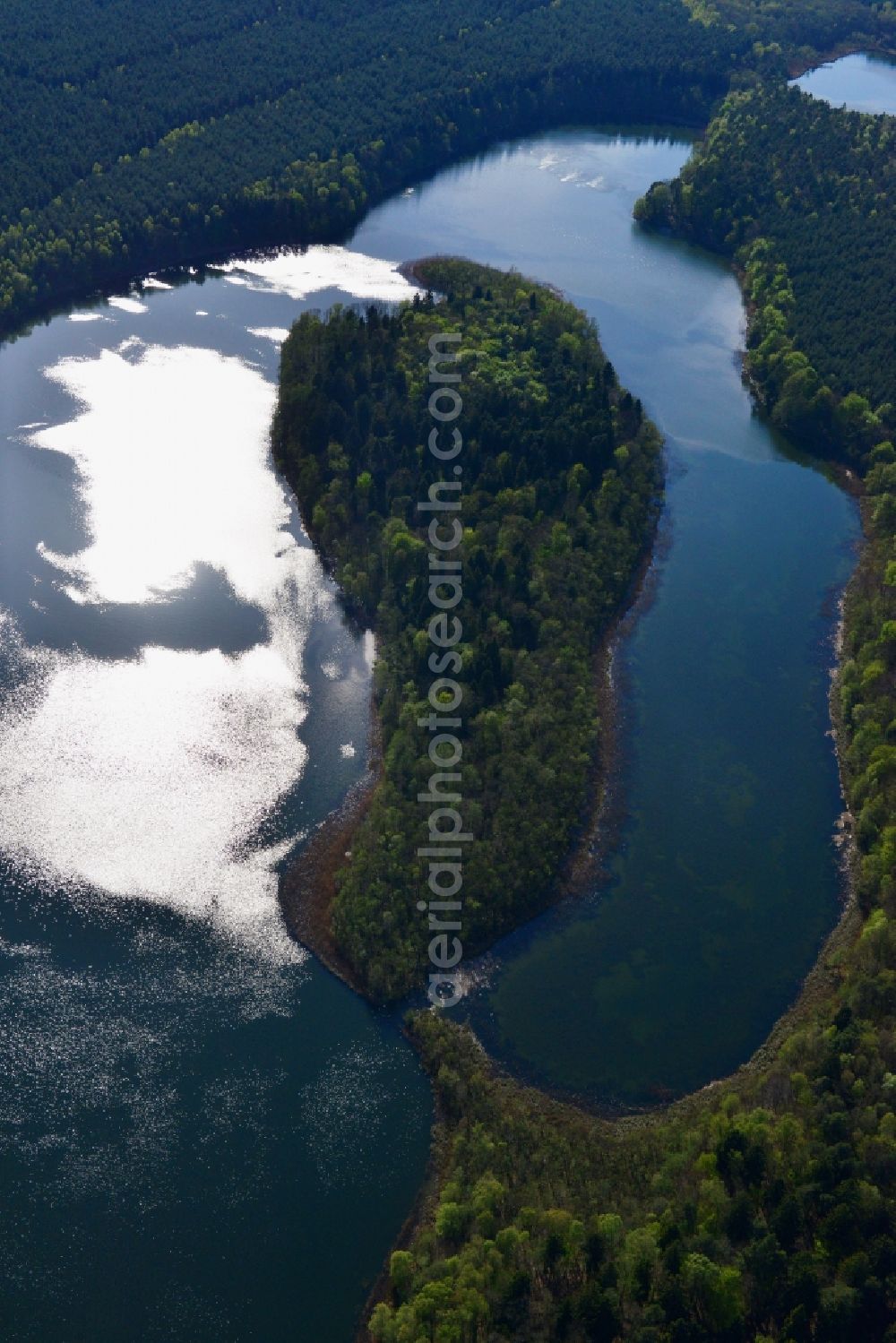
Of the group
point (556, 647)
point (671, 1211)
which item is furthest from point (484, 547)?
point (671, 1211)

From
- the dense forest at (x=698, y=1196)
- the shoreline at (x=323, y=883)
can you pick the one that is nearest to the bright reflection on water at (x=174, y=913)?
the shoreline at (x=323, y=883)

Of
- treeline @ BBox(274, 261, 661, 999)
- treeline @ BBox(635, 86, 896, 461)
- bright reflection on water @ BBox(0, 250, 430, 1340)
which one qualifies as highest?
treeline @ BBox(635, 86, 896, 461)

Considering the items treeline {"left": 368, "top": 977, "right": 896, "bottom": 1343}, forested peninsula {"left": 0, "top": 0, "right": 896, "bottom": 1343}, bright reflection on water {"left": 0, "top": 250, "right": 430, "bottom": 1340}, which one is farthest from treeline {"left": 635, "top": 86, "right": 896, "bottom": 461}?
treeline {"left": 368, "top": 977, "right": 896, "bottom": 1343}

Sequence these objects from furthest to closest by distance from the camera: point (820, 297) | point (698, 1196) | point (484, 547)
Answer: point (820, 297), point (484, 547), point (698, 1196)

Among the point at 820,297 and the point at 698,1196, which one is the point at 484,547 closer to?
the point at 698,1196

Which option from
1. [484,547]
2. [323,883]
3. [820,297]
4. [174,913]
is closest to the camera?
[174,913]

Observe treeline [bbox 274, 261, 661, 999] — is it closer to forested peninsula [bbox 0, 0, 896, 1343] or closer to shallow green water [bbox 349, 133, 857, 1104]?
forested peninsula [bbox 0, 0, 896, 1343]

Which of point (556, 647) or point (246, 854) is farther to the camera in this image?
point (556, 647)

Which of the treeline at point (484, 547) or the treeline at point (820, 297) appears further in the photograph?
the treeline at point (820, 297)

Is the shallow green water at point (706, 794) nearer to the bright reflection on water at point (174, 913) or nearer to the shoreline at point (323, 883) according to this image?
the shoreline at point (323, 883)
